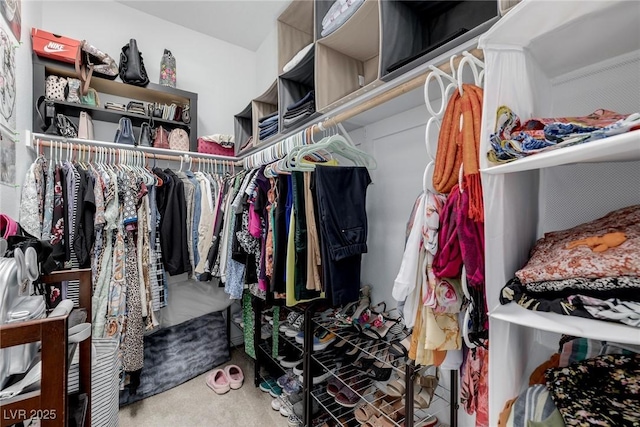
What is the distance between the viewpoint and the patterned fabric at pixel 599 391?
0.53 meters

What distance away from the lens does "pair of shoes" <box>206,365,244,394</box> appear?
2042mm

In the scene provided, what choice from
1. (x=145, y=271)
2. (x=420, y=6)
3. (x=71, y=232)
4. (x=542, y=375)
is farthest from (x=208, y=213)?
(x=542, y=375)

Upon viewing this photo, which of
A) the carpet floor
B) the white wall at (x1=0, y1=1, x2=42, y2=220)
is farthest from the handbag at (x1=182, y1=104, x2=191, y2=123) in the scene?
the carpet floor

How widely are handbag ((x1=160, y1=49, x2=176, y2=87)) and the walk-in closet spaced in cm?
3

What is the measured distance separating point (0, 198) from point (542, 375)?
220 centimetres

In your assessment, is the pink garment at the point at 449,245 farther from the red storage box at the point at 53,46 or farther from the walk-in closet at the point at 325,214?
the red storage box at the point at 53,46

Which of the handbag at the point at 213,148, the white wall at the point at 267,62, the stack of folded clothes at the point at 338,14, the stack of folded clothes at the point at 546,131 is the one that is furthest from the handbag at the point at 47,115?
the stack of folded clothes at the point at 546,131

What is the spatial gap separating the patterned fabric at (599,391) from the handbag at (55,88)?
9.56 feet

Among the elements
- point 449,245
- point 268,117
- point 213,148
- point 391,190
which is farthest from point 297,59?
point 449,245

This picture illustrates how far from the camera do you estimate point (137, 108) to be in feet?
7.34

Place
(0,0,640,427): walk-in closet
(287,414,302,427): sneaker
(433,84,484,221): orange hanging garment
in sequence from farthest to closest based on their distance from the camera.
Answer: (287,414,302,427): sneaker < (433,84,484,221): orange hanging garment < (0,0,640,427): walk-in closet

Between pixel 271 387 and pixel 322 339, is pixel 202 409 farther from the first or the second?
pixel 322 339

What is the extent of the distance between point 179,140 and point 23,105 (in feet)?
3.04

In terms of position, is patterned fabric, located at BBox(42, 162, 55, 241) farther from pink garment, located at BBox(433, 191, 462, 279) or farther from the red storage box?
pink garment, located at BBox(433, 191, 462, 279)
